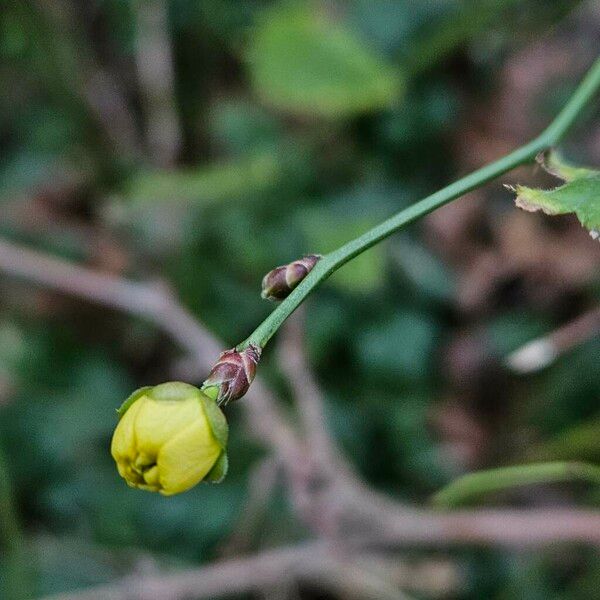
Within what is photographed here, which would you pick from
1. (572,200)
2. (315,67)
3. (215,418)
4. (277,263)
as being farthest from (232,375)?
(315,67)

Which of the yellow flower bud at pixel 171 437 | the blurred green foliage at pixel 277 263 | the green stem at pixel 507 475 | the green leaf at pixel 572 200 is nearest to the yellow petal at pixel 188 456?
the yellow flower bud at pixel 171 437

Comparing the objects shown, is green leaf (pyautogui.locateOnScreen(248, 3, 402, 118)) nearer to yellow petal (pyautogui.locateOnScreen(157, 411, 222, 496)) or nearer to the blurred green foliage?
the blurred green foliage

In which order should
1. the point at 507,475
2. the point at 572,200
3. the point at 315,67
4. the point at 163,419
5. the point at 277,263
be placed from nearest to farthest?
1. the point at 163,419
2. the point at 572,200
3. the point at 507,475
4. the point at 277,263
5. the point at 315,67

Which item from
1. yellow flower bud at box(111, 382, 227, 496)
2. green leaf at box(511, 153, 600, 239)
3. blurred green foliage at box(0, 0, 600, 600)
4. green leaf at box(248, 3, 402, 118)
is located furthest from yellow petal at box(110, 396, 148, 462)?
green leaf at box(248, 3, 402, 118)

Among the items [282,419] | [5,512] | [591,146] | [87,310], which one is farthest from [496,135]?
[5,512]

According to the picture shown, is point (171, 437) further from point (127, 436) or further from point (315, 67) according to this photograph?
point (315, 67)

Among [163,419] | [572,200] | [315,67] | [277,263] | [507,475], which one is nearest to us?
[163,419]
